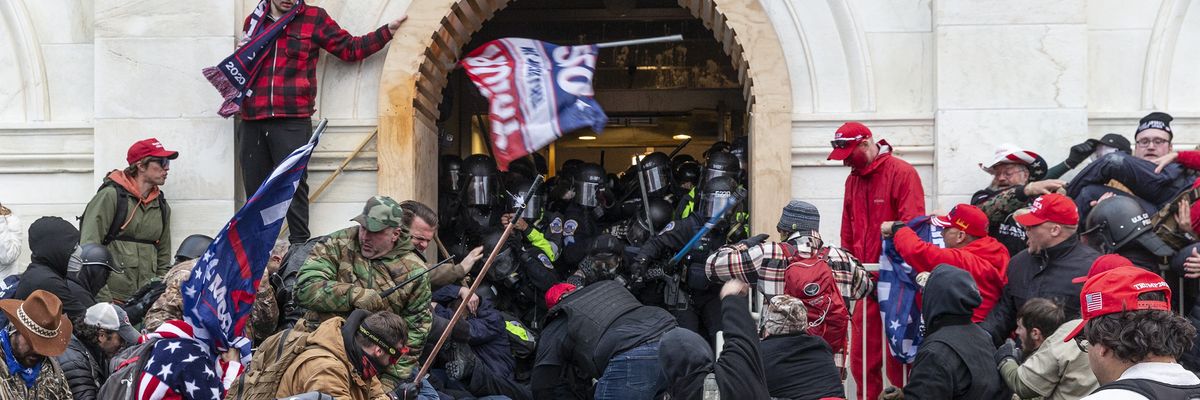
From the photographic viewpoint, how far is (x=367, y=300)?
8125 millimetres

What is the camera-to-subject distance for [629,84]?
17.2 m

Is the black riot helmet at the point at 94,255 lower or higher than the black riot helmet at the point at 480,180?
lower

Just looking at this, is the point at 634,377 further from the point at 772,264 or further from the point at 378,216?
the point at 378,216

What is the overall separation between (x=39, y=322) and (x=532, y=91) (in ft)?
14.1

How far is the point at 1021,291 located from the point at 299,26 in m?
5.57

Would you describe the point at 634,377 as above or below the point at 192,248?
below

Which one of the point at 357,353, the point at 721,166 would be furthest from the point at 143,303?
the point at 721,166

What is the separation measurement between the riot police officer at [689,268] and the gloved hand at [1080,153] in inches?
93.9

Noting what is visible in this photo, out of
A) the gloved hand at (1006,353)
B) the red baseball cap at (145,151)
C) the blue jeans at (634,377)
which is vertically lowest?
the blue jeans at (634,377)

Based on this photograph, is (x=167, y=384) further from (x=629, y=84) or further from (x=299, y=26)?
(x=629, y=84)

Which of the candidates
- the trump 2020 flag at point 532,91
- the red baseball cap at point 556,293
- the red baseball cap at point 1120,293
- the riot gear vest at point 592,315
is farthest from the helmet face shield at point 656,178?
the red baseball cap at point 1120,293

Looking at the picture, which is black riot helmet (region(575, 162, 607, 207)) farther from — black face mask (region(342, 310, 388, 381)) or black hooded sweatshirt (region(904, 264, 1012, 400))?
black face mask (region(342, 310, 388, 381))

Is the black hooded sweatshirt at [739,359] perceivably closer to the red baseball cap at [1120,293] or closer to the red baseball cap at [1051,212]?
the red baseball cap at [1120,293]

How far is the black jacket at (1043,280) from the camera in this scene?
27.2 feet
